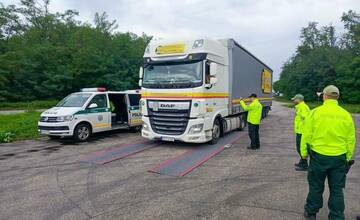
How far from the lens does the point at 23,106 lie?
105 ft

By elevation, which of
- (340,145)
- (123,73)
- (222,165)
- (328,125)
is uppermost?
(123,73)

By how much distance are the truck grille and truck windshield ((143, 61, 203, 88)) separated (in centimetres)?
85

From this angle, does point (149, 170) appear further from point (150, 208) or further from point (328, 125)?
point (328, 125)

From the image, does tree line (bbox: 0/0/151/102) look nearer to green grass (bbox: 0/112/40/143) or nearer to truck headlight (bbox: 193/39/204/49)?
green grass (bbox: 0/112/40/143)

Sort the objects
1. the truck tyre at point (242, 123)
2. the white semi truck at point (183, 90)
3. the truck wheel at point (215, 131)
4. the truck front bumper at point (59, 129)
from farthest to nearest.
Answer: the truck tyre at point (242, 123) → the truck front bumper at point (59, 129) → the truck wheel at point (215, 131) → the white semi truck at point (183, 90)

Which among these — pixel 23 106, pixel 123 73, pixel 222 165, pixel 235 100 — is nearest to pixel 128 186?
pixel 222 165

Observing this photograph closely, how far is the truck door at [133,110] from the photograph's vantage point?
12.9 metres

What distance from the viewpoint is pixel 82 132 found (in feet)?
35.3

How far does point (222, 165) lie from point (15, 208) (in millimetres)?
4647

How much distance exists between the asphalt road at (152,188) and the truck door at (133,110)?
14.4ft

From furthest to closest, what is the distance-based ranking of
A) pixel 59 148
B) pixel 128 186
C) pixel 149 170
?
pixel 59 148 → pixel 149 170 → pixel 128 186

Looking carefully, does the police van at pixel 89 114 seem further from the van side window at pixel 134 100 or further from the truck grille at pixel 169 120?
the truck grille at pixel 169 120

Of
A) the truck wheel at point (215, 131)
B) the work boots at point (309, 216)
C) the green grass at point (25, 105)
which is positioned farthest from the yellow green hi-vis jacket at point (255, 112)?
the green grass at point (25, 105)

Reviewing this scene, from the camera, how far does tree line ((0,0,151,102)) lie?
35.5 metres
